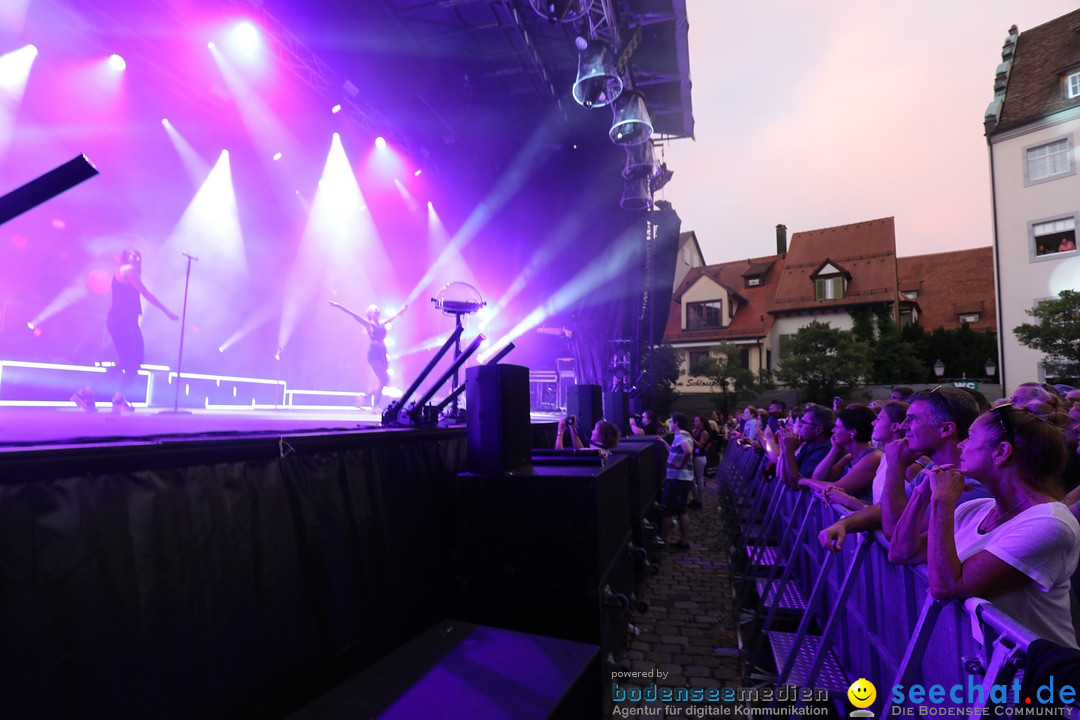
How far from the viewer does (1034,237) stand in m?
19.5

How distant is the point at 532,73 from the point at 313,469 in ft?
26.5

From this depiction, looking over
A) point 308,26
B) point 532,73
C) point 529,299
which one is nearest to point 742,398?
point 529,299

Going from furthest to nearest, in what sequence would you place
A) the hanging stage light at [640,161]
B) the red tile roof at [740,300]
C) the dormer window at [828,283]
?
the red tile roof at [740,300] < the dormer window at [828,283] < the hanging stage light at [640,161]

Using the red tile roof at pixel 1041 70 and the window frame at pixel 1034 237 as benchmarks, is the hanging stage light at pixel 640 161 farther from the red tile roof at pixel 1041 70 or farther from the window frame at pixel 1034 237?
the red tile roof at pixel 1041 70

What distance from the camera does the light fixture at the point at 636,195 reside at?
9680 millimetres

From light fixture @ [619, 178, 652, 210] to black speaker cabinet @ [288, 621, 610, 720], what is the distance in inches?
346

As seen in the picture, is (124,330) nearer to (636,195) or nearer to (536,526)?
(536,526)

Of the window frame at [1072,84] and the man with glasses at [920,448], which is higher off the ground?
the window frame at [1072,84]

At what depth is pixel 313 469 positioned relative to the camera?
2.48 metres

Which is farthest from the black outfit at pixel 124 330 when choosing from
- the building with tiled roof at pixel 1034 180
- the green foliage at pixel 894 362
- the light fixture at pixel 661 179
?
the green foliage at pixel 894 362

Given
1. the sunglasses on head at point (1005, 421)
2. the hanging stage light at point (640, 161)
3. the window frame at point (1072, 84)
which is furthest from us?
the window frame at point (1072, 84)

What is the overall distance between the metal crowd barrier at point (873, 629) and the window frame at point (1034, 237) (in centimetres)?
2245

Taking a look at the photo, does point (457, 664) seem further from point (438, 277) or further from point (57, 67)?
point (438, 277)

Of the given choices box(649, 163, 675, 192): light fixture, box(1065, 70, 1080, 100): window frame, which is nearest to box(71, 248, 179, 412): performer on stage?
box(649, 163, 675, 192): light fixture
